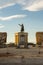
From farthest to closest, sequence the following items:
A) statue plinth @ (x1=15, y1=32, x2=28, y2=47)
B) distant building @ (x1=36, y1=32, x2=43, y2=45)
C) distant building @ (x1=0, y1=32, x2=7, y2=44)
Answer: distant building @ (x1=36, y1=32, x2=43, y2=45) < statue plinth @ (x1=15, y1=32, x2=28, y2=47) < distant building @ (x1=0, y1=32, x2=7, y2=44)

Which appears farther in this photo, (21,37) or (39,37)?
(39,37)

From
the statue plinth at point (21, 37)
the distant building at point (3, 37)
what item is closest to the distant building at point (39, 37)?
the statue plinth at point (21, 37)

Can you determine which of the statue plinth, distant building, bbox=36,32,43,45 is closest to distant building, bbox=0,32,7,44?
the statue plinth

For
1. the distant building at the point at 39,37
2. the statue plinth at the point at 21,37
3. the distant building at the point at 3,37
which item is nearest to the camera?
the distant building at the point at 3,37

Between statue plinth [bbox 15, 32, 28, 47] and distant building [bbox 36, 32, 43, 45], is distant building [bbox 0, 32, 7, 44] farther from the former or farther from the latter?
distant building [bbox 36, 32, 43, 45]

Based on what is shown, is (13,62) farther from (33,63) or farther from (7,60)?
(33,63)

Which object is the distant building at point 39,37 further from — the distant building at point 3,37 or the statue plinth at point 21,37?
the distant building at point 3,37

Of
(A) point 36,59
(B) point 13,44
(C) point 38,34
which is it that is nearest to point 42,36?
(C) point 38,34

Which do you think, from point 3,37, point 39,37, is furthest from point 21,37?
point 39,37

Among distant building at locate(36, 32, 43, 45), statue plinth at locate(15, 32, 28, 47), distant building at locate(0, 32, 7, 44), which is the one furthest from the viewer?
distant building at locate(36, 32, 43, 45)

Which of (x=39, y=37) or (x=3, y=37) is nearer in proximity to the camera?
(x=3, y=37)

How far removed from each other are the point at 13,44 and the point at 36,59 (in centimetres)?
1451

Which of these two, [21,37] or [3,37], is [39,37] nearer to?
[21,37]

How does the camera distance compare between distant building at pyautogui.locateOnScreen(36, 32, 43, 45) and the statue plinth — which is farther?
distant building at pyautogui.locateOnScreen(36, 32, 43, 45)
